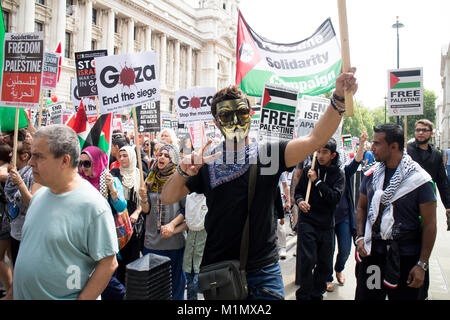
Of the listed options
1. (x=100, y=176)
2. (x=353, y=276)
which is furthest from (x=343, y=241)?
(x=100, y=176)

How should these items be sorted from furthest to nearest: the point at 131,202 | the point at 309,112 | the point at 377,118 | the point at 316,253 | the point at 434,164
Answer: the point at 377,118 → the point at 309,112 → the point at 434,164 → the point at 131,202 → the point at 316,253

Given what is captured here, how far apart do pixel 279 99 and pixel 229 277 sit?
3.16 m

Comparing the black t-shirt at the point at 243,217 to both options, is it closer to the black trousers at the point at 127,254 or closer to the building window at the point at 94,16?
the black trousers at the point at 127,254

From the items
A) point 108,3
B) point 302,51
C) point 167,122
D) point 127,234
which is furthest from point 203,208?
point 108,3

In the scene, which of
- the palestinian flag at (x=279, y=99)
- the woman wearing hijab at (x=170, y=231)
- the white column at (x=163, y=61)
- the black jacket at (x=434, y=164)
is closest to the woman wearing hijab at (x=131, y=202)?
the woman wearing hijab at (x=170, y=231)

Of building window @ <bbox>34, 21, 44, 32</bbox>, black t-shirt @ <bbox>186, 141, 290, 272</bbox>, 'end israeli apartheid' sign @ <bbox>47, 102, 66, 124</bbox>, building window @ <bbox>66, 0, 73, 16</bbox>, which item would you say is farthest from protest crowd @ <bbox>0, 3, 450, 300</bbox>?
building window @ <bbox>66, 0, 73, 16</bbox>

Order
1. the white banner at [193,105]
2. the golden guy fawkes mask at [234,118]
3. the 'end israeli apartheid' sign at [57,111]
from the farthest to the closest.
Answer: the white banner at [193,105], the 'end israeli apartheid' sign at [57,111], the golden guy fawkes mask at [234,118]

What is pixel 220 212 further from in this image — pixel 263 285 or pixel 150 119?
pixel 150 119

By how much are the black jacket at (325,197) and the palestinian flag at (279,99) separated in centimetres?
85

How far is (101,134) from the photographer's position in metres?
4.98

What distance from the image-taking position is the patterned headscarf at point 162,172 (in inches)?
178

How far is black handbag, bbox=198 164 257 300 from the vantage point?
224 centimetres

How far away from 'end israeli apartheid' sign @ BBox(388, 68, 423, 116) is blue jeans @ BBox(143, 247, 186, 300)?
4329mm

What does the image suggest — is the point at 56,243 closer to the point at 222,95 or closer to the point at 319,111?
the point at 222,95
